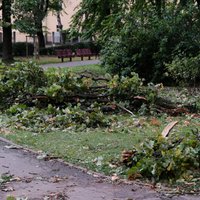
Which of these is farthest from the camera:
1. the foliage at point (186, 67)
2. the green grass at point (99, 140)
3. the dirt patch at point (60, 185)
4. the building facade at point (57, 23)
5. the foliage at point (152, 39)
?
the building facade at point (57, 23)

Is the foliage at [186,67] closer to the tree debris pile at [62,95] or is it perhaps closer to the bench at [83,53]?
the tree debris pile at [62,95]

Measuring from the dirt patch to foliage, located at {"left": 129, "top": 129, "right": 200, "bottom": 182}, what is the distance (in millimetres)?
303

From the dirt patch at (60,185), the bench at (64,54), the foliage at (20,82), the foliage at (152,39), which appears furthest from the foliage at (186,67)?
the bench at (64,54)

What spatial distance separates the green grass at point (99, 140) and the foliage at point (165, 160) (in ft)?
1.04

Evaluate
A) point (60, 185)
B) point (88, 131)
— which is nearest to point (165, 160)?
point (60, 185)

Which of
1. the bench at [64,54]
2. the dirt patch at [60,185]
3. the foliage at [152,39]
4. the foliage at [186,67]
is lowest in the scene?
the dirt patch at [60,185]

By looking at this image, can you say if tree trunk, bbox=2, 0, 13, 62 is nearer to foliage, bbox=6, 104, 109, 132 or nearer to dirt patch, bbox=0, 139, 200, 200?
foliage, bbox=6, 104, 109, 132

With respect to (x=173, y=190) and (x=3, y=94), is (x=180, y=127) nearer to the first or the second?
(x=173, y=190)

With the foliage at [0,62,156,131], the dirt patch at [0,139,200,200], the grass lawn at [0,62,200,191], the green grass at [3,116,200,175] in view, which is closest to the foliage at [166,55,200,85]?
the grass lawn at [0,62,200,191]

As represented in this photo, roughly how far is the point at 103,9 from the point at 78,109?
13296 millimetres

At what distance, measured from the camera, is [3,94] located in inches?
506

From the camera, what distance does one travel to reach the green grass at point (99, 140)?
727 cm

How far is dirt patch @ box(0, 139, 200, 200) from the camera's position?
18.9 feet

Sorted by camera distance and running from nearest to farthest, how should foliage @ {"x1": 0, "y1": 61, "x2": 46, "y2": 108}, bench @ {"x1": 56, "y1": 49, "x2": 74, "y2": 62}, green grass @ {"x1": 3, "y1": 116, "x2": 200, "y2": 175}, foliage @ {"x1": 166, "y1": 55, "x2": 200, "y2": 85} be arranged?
green grass @ {"x1": 3, "y1": 116, "x2": 200, "y2": 175}
foliage @ {"x1": 0, "y1": 61, "x2": 46, "y2": 108}
foliage @ {"x1": 166, "y1": 55, "x2": 200, "y2": 85}
bench @ {"x1": 56, "y1": 49, "x2": 74, "y2": 62}
